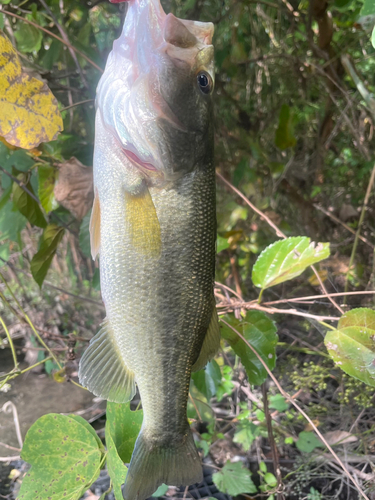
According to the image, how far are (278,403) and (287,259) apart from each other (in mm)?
944

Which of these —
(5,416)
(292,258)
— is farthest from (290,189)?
(5,416)

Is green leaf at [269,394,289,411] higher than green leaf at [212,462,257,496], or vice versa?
green leaf at [269,394,289,411]

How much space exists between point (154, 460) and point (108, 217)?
47 cm

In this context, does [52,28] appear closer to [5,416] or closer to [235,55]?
[235,55]

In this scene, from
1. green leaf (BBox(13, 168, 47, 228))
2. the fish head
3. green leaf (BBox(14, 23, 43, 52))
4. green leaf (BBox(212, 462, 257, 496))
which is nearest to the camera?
the fish head

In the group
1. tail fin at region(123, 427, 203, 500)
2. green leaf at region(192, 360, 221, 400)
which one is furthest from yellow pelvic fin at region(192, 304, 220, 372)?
green leaf at region(192, 360, 221, 400)

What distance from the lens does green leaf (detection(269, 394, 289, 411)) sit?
1.43m

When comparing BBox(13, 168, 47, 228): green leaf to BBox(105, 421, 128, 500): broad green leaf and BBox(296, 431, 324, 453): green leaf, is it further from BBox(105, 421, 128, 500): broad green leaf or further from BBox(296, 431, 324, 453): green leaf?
BBox(296, 431, 324, 453): green leaf

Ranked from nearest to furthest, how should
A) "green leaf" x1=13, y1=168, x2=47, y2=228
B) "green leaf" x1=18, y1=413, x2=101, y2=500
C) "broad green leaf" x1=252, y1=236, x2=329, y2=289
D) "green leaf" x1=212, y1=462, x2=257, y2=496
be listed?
"green leaf" x1=18, y1=413, x2=101, y2=500 < "broad green leaf" x1=252, y1=236, x2=329, y2=289 < "green leaf" x1=13, y1=168, x2=47, y2=228 < "green leaf" x1=212, y1=462, x2=257, y2=496

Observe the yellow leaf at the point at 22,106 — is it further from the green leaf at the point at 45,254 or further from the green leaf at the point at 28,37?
the green leaf at the point at 28,37

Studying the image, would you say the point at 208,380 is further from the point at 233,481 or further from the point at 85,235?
the point at 233,481

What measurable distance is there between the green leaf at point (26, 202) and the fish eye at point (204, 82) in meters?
0.55

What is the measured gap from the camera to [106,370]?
64 centimetres

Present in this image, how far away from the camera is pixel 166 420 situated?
2.07 ft
